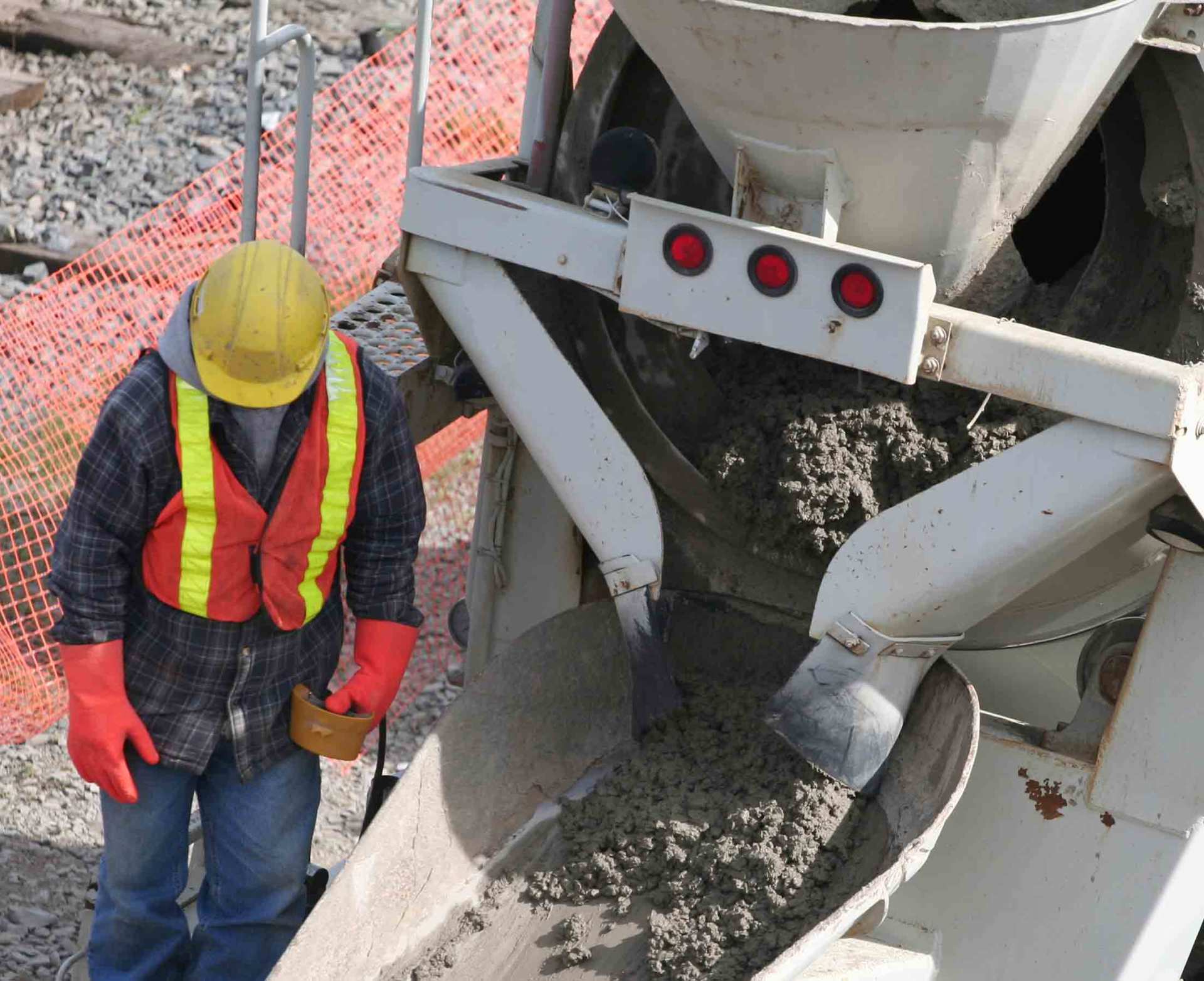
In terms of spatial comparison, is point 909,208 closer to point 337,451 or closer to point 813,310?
point 813,310

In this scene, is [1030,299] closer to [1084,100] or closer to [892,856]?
[1084,100]

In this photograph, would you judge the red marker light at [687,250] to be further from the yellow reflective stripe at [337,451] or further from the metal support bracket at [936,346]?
the yellow reflective stripe at [337,451]

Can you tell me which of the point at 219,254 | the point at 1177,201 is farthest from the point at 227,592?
the point at 219,254

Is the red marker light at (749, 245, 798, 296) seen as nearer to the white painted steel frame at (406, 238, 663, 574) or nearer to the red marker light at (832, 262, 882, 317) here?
the red marker light at (832, 262, 882, 317)

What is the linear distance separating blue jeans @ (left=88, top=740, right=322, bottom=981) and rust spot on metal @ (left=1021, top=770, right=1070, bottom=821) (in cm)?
126

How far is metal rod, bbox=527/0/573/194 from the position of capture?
9.26 feet

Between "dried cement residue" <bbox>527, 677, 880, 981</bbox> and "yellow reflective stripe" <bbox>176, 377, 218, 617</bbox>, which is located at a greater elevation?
"yellow reflective stripe" <bbox>176, 377, 218, 617</bbox>

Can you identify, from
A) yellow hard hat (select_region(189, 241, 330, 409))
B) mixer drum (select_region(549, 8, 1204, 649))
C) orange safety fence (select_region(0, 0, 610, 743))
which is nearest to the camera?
mixer drum (select_region(549, 8, 1204, 649))

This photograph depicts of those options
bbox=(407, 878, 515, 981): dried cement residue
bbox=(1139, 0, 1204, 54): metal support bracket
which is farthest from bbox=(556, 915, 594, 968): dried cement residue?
bbox=(1139, 0, 1204, 54): metal support bracket

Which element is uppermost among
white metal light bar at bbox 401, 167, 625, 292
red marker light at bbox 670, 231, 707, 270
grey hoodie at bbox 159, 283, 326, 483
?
red marker light at bbox 670, 231, 707, 270

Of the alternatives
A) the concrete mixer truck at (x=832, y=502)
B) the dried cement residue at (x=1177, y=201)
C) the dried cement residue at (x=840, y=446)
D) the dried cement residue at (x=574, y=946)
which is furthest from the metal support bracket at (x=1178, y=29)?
the dried cement residue at (x=574, y=946)

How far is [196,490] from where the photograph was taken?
252cm

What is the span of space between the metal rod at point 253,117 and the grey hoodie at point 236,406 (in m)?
0.27

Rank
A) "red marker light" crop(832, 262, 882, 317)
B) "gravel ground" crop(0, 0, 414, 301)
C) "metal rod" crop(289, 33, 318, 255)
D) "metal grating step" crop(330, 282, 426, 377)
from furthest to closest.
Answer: "gravel ground" crop(0, 0, 414, 301) → "metal grating step" crop(330, 282, 426, 377) → "metal rod" crop(289, 33, 318, 255) → "red marker light" crop(832, 262, 882, 317)
